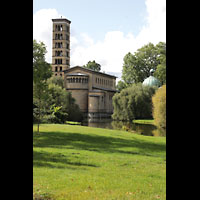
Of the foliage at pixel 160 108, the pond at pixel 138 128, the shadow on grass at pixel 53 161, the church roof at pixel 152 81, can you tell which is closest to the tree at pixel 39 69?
the shadow on grass at pixel 53 161

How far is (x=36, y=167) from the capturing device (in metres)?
9.12

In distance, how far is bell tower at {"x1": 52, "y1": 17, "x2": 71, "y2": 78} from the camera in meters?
71.1

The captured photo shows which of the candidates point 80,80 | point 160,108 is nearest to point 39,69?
point 160,108

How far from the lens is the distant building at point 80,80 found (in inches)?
2539

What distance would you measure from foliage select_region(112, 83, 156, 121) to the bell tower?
91.8ft

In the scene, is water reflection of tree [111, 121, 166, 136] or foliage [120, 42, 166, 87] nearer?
water reflection of tree [111, 121, 166, 136]

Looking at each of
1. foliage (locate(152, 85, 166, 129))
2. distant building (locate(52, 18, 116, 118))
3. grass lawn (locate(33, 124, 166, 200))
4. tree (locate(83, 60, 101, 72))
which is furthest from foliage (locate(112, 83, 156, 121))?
tree (locate(83, 60, 101, 72))

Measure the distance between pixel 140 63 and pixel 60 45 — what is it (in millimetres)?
23656

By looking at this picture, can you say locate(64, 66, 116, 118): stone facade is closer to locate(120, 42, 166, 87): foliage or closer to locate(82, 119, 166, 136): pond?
locate(120, 42, 166, 87): foliage

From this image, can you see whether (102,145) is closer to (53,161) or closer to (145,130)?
(53,161)
